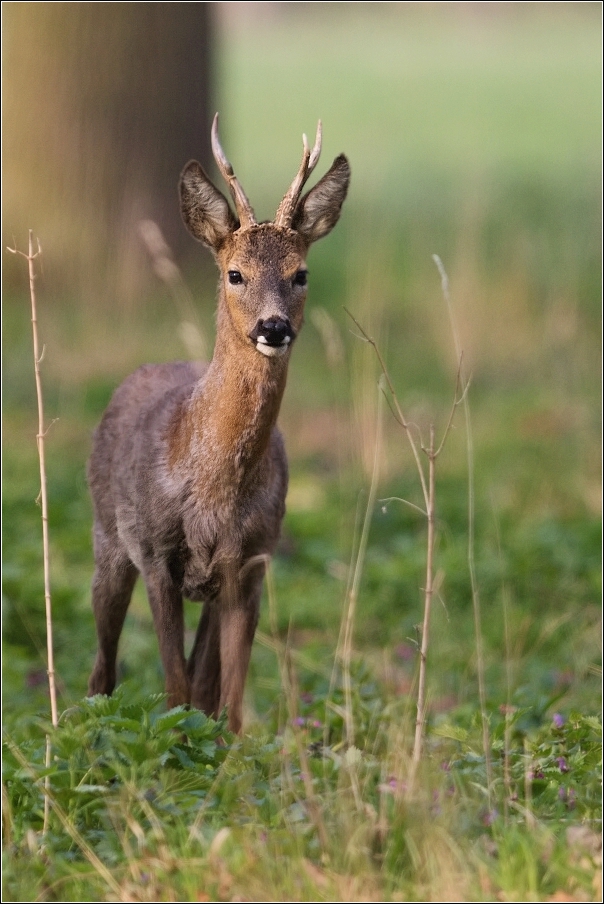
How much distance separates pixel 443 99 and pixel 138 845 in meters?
27.8

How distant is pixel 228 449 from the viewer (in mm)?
4949

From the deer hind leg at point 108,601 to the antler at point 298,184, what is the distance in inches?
56.6

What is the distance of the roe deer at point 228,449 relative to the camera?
16.1 feet

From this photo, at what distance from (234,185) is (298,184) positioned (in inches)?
8.4

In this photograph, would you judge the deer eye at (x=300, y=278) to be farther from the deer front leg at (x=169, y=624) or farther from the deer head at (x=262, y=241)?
the deer front leg at (x=169, y=624)

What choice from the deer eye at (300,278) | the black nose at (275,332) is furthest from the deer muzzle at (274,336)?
the deer eye at (300,278)

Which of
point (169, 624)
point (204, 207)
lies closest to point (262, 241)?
point (204, 207)

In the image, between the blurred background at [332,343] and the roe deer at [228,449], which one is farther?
the blurred background at [332,343]

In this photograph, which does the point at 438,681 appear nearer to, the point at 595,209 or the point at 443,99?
the point at 595,209

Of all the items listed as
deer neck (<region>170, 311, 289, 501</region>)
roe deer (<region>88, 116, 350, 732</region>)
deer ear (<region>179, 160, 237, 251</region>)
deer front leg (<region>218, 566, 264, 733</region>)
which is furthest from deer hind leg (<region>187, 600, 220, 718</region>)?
deer ear (<region>179, 160, 237, 251</region>)

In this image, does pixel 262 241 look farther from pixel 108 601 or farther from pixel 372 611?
pixel 372 611

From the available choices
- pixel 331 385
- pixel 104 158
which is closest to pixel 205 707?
pixel 331 385

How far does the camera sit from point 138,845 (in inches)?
148

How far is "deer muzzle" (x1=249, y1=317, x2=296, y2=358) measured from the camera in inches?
186
